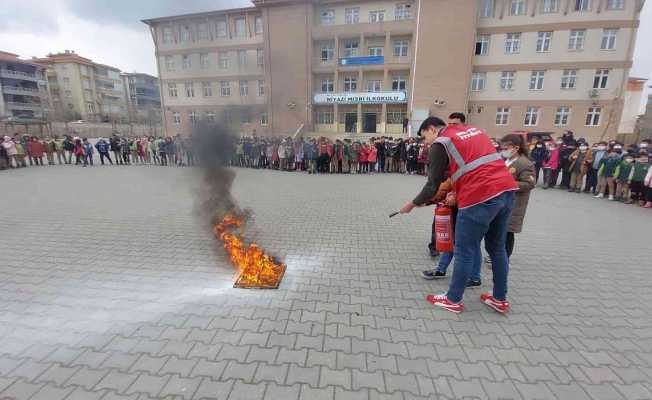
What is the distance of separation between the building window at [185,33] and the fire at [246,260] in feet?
8.33

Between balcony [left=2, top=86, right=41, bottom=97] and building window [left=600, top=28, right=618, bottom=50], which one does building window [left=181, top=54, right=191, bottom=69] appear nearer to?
building window [left=600, top=28, right=618, bottom=50]

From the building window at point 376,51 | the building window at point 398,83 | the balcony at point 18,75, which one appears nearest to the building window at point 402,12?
the building window at point 376,51

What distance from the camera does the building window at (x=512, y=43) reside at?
81.2 ft

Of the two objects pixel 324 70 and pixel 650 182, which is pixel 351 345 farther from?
pixel 324 70

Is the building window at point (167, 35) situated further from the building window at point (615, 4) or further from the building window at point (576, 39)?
the building window at point (615, 4)

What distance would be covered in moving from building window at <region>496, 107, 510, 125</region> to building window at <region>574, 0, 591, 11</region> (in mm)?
8700

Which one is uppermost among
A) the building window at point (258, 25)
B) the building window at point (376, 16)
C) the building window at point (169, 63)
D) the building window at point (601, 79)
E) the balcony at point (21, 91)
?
the building window at point (376, 16)

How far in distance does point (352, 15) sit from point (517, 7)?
14.0 metres

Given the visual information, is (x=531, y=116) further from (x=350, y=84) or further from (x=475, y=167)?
(x=475, y=167)

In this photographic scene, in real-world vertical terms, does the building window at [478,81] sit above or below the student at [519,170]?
above

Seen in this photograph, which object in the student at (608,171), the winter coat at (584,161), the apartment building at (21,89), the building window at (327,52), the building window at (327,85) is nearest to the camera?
the student at (608,171)

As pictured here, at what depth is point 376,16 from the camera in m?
A: 26.7

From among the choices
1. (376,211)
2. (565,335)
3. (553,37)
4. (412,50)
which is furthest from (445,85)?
(565,335)

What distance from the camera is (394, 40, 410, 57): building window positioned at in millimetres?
26750
